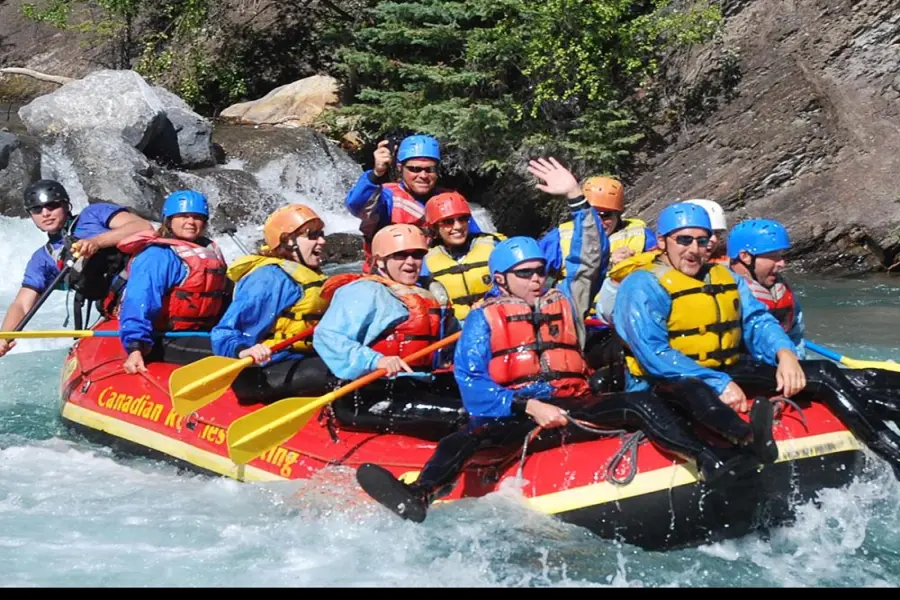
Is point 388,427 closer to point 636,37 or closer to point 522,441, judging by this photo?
point 522,441

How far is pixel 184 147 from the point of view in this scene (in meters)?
14.6

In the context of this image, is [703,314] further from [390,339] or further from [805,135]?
[805,135]

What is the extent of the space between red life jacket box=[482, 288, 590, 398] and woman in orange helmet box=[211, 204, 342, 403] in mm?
1136

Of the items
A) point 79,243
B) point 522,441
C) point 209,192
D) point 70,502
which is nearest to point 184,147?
point 209,192

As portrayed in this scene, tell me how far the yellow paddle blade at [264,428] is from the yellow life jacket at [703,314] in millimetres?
1666

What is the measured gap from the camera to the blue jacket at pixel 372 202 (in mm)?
6289

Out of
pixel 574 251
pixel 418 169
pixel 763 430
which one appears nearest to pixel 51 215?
pixel 418 169

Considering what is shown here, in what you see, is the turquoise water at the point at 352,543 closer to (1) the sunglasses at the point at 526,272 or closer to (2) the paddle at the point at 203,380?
(2) the paddle at the point at 203,380

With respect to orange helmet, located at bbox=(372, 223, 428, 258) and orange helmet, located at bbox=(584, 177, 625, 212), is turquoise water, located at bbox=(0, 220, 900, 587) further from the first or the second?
orange helmet, located at bbox=(584, 177, 625, 212)

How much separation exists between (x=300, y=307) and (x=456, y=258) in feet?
2.85

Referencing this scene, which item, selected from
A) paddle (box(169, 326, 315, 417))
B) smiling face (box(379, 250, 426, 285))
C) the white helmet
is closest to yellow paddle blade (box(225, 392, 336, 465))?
paddle (box(169, 326, 315, 417))

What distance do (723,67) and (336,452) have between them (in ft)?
32.9

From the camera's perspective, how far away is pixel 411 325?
5.20m

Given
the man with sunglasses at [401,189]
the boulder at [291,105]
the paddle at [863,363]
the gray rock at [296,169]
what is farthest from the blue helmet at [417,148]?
the boulder at [291,105]
